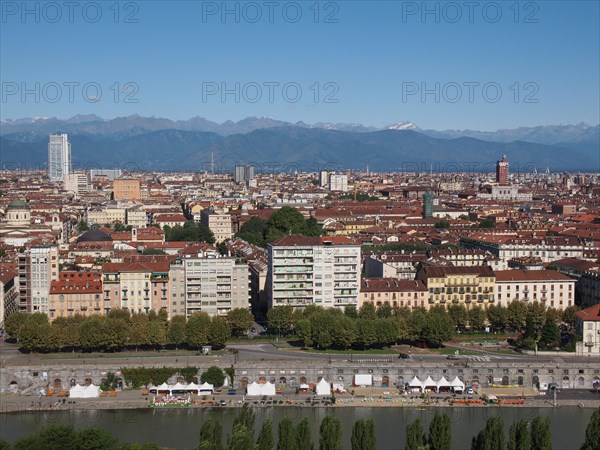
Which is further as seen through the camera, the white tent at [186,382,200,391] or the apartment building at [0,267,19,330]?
the apartment building at [0,267,19,330]

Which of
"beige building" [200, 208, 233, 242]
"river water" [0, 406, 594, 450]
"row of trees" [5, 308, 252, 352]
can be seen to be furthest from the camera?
"beige building" [200, 208, 233, 242]

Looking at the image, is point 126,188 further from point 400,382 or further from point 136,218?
point 400,382

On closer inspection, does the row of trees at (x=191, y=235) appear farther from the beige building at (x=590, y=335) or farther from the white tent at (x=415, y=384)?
the white tent at (x=415, y=384)

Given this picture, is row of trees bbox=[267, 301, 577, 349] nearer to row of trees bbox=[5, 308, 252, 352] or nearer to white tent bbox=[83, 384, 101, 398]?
row of trees bbox=[5, 308, 252, 352]

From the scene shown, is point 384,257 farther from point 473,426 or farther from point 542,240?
point 473,426

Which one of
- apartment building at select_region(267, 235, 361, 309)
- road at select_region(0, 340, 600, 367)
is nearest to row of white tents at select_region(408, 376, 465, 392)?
road at select_region(0, 340, 600, 367)

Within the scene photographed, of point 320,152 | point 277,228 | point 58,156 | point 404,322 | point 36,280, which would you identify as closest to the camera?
point 404,322

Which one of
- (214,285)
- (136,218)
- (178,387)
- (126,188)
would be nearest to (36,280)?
(214,285)
